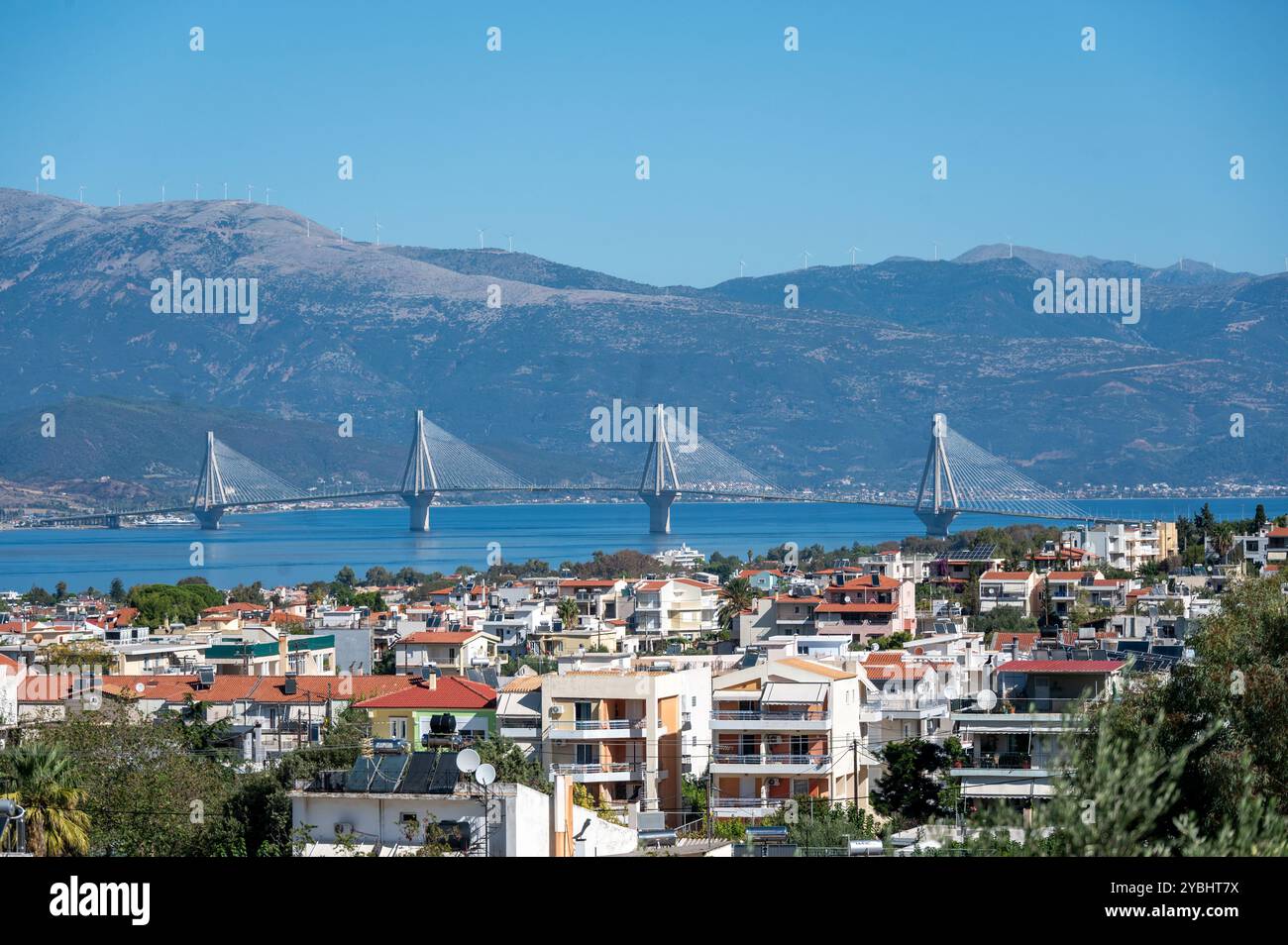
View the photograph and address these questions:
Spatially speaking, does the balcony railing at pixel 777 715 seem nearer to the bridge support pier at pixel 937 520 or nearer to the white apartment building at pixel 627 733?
the white apartment building at pixel 627 733

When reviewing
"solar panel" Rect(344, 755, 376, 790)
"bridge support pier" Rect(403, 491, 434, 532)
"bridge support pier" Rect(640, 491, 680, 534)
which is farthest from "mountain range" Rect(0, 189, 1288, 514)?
"solar panel" Rect(344, 755, 376, 790)

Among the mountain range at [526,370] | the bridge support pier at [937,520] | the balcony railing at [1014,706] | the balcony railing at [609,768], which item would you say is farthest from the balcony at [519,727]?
the mountain range at [526,370]

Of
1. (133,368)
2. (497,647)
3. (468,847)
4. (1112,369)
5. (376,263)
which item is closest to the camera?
(468,847)

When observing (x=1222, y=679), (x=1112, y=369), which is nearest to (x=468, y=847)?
(x=1222, y=679)

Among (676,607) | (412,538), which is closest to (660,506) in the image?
(412,538)

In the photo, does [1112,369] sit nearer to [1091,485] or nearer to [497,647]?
[1091,485]

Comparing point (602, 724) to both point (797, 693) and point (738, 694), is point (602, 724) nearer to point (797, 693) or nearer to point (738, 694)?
point (738, 694)

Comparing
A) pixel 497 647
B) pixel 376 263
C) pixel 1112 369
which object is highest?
pixel 376 263
